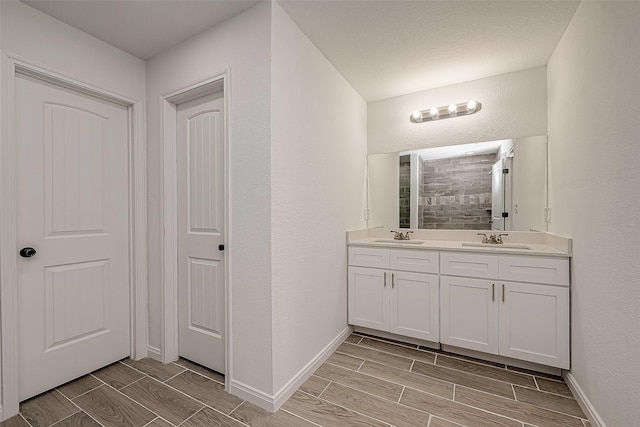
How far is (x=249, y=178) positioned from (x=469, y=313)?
1962 millimetres

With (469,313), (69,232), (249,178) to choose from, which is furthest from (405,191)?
(69,232)

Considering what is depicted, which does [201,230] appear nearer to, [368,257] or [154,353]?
[154,353]

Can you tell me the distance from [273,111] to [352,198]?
1.35 meters

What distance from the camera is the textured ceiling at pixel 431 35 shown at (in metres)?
1.71

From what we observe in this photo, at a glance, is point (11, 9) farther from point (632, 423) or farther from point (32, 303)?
point (632, 423)

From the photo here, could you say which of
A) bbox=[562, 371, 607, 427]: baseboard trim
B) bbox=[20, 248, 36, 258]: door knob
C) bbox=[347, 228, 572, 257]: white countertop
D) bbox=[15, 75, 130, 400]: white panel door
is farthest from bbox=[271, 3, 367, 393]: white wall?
bbox=[562, 371, 607, 427]: baseboard trim

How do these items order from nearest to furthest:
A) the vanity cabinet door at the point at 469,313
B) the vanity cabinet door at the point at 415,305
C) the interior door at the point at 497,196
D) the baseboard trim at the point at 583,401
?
the baseboard trim at the point at 583,401 < the vanity cabinet door at the point at 469,313 < the vanity cabinet door at the point at 415,305 < the interior door at the point at 497,196

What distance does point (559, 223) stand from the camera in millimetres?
2096

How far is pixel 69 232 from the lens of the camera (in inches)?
75.3

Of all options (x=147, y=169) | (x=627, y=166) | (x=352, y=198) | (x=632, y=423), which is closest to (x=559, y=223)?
(x=627, y=166)

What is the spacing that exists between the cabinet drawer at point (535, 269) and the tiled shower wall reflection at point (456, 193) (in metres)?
0.63

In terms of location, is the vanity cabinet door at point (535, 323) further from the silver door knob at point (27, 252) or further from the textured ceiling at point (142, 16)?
the silver door knob at point (27, 252)

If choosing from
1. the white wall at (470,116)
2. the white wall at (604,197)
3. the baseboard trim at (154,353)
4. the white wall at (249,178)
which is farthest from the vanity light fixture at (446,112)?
the baseboard trim at (154,353)

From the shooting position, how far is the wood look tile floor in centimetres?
156
